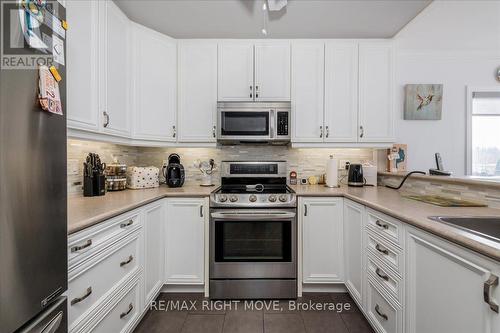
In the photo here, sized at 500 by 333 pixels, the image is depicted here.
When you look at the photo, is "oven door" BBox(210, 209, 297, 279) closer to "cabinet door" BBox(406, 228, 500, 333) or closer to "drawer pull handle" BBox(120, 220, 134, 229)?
"drawer pull handle" BBox(120, 220, 134, 229)

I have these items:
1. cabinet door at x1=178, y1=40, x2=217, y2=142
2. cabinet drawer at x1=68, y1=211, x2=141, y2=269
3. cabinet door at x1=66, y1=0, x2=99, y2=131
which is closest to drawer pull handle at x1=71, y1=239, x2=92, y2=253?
cabinet drawer at x1=68, y1=211, x2=141, y2=269

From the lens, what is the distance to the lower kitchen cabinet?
2.01 m

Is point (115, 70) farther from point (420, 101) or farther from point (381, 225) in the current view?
point (420, 101)

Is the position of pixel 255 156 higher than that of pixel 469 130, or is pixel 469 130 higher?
pixel 469 130

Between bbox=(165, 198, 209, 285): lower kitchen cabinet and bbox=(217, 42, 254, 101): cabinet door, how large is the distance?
1.10 meters

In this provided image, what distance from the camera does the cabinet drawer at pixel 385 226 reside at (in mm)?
1255

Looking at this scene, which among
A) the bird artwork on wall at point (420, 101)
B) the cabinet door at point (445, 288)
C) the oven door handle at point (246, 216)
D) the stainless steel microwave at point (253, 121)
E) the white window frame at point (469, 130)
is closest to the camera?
the cabinet door at point (445, 288)

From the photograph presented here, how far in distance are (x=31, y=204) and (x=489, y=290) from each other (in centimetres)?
144

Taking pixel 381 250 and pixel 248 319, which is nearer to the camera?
pixel 381 250

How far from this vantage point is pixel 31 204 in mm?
702

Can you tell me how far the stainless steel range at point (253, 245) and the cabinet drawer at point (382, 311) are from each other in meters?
0.61

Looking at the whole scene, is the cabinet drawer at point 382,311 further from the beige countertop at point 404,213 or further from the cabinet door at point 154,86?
the cabinet door at point 154,86

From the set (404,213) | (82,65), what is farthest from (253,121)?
(404,213)

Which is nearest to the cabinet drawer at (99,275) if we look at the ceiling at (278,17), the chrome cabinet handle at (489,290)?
the chrome cabinet handle at (489,290)
